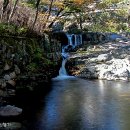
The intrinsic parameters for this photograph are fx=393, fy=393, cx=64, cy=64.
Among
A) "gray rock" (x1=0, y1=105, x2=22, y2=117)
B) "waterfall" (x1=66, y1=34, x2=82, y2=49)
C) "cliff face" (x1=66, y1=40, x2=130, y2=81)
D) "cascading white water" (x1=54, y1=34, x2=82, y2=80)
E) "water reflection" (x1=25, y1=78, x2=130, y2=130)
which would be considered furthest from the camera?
"waterfall" (x1=66, y1=34, x2=82, y2=49)

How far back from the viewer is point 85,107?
86.4 feet

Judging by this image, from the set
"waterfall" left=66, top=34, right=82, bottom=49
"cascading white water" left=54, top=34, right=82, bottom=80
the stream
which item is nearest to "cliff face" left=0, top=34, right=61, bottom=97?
"cascading white water" left=54, top=34, right=82, bottom=80

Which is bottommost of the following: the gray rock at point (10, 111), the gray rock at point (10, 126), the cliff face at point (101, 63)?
the gray rock at point (10, 126)

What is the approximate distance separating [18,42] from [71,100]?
917 centimetres

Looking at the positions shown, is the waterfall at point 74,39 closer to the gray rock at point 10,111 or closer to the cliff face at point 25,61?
the cliff face at point 25,61

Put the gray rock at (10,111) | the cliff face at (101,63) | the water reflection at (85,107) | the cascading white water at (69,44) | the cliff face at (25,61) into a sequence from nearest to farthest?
the water reflection at (85,107), the gray rock at (10,111), the cliff face at (25,61), the cliff face at (101,63), the cascading white water at (69,44)

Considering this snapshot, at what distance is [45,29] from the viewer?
4288 centimetres

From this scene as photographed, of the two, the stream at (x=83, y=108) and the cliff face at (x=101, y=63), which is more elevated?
the cliff face at (x=101, y=63)

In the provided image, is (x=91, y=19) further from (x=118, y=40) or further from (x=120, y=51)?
(x=120, y=51)

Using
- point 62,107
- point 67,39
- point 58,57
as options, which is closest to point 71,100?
point 62,107

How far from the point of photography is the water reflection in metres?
22.1

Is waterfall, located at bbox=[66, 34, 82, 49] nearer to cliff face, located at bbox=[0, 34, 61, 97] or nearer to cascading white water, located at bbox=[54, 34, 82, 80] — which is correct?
cascading white water, located at bbox=[54, 34, 82, 80]

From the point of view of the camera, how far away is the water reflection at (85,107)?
72.6 ft

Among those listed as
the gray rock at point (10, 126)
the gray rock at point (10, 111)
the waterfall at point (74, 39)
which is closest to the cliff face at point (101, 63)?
the waterfall at point (74, 39)
